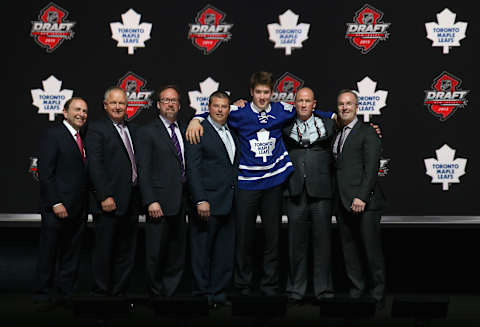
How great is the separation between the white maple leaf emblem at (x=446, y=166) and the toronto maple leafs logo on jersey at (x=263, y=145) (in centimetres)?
150

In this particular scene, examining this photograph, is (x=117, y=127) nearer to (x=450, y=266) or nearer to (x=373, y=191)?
(x=373, y=191)

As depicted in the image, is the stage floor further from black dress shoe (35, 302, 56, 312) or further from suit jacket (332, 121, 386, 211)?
suit jacket (332, 121, 386, 211)

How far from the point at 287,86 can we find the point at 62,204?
2.03m

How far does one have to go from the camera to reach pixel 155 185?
411 cm

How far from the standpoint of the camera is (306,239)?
4.26 metres

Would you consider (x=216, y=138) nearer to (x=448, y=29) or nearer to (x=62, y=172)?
(x=62, y=172)

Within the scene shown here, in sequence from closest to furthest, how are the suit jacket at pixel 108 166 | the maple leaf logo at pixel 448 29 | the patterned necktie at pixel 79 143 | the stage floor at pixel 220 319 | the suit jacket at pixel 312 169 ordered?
1. the stage floor at pixel 220 319
2. the suit jacket at pixel 108 166
3. the suit jacket at pixel 312 169
4. the patterned necktie at pixel 79 143
5. the maple leaf logo at pixel 448 29

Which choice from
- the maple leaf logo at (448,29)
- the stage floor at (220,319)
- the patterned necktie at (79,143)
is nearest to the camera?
the stage floor at (220,319)

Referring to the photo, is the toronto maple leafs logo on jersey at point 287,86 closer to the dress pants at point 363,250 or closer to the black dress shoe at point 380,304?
the dress pants at point 363,250

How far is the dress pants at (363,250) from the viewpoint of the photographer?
165 inches

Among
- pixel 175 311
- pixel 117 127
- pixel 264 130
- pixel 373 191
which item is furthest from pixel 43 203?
pixel 373 191

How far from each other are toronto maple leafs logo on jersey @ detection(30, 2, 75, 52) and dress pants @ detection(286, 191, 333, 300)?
2360 millimetres

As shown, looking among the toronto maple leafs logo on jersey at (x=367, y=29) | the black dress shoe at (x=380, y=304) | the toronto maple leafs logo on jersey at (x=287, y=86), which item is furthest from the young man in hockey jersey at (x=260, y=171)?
the toronto maple leafs logo on jersey at (x=367, y=29)

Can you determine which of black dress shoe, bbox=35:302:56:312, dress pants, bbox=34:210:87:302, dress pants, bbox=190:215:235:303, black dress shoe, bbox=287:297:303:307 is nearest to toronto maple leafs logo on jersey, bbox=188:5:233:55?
dress pants, bbox=190:215:235:303
